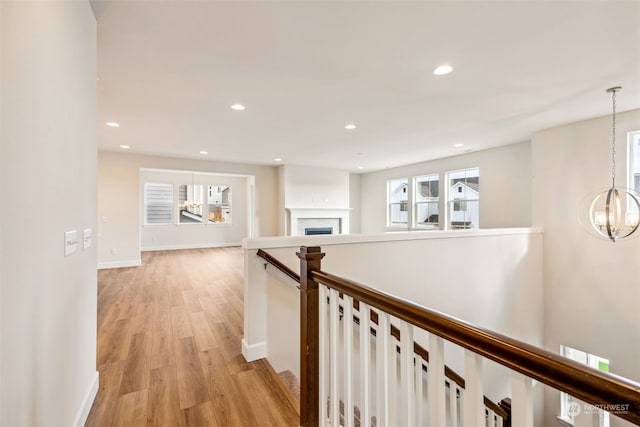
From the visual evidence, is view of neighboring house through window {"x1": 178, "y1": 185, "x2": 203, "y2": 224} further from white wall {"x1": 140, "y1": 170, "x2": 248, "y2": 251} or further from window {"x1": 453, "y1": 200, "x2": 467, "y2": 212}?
window {"x1": 453, "y1": 200, "x2": 467, "y2": 212}

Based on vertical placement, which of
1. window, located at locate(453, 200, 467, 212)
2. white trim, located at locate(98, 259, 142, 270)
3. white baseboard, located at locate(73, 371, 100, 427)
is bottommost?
white baseboard, located at locate(73, 371, 100, 427)

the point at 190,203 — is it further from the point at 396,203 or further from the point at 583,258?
the point at 583,258

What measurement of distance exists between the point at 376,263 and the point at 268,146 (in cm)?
327

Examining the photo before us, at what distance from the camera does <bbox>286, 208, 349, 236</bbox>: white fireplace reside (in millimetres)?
7289

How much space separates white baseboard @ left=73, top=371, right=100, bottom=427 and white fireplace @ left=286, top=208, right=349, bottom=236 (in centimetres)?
532

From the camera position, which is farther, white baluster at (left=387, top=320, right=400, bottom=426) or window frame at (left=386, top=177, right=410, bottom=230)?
window frame at (left=386, top=177, right=410, bottom=230)

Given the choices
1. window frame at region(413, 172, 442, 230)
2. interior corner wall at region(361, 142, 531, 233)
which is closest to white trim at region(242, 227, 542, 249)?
interior corner wall at region(361, 142, 531, 233)

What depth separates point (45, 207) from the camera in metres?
1.13

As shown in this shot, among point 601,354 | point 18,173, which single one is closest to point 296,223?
point 601,354

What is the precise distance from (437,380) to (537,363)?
13.3 inches

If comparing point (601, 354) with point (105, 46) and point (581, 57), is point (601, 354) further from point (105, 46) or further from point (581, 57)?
point (105, 46)

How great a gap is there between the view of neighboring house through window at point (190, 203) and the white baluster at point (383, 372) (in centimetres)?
862

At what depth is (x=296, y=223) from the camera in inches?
290

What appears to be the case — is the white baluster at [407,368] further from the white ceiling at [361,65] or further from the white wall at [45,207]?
the white ceiling at [361,65]
